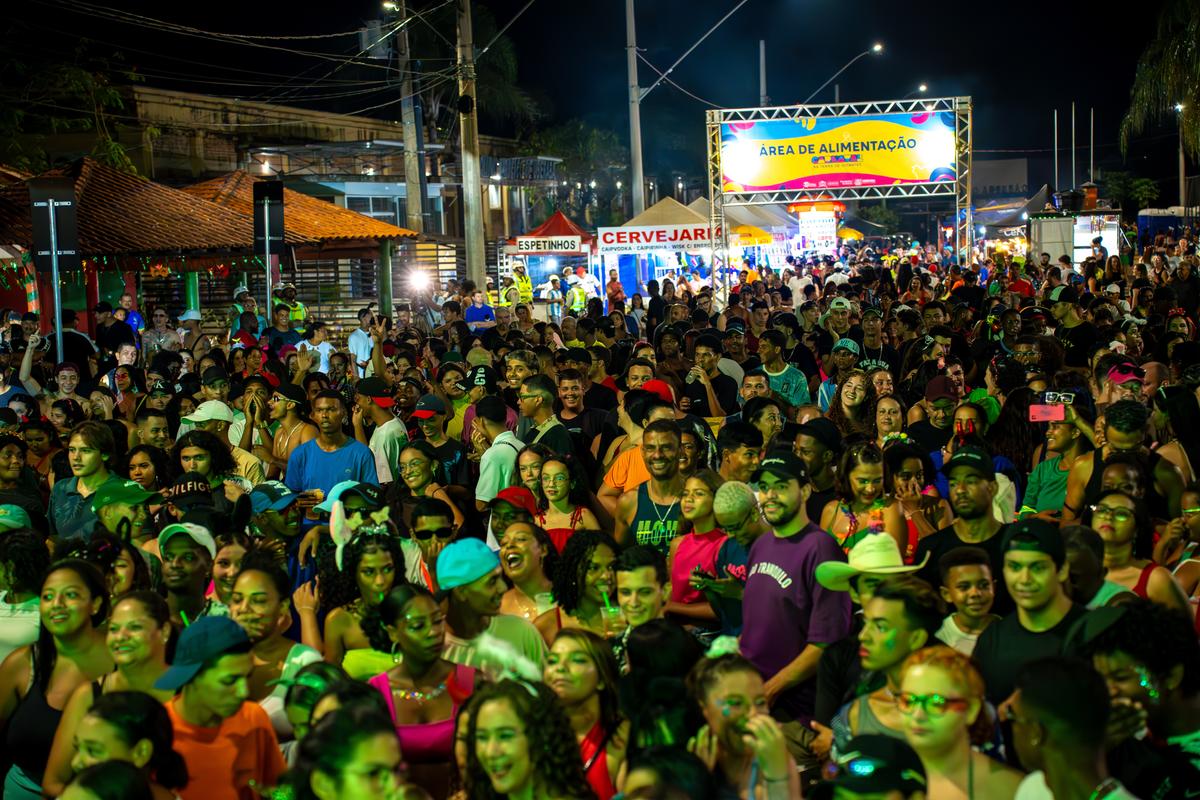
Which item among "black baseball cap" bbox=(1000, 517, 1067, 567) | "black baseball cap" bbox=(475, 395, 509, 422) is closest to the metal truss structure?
"black baseball cap" bbox=(475, 395, 509, 422)

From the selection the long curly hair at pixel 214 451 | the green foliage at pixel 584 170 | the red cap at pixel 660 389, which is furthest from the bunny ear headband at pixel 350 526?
the green foliage at pixel 584 170

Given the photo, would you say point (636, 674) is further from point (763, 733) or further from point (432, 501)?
point (432, 501)

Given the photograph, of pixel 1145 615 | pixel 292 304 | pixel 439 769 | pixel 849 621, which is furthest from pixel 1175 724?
pixel 292 304

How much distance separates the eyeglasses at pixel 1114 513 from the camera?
5.31 metres

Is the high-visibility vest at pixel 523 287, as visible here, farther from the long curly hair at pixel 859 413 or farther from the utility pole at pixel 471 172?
the long curly hair at pixel 859 413

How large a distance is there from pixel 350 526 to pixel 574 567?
117 centimetres

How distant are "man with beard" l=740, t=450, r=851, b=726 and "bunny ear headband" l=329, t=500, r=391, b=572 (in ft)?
5.00

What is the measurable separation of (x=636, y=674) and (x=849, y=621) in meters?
1.11

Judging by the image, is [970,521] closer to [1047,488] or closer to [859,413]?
[1047,488]

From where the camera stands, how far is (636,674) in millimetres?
4316

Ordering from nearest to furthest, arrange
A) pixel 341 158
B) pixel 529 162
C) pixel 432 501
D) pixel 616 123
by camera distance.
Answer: pixel 432 501 → pixel 341 158 → pixel 529 162 → pixel 616 123

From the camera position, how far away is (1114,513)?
5.32 m

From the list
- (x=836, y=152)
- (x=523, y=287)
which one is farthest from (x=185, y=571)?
(x=836, y=152)

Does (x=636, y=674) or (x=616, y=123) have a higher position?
(x=616, y=123)
